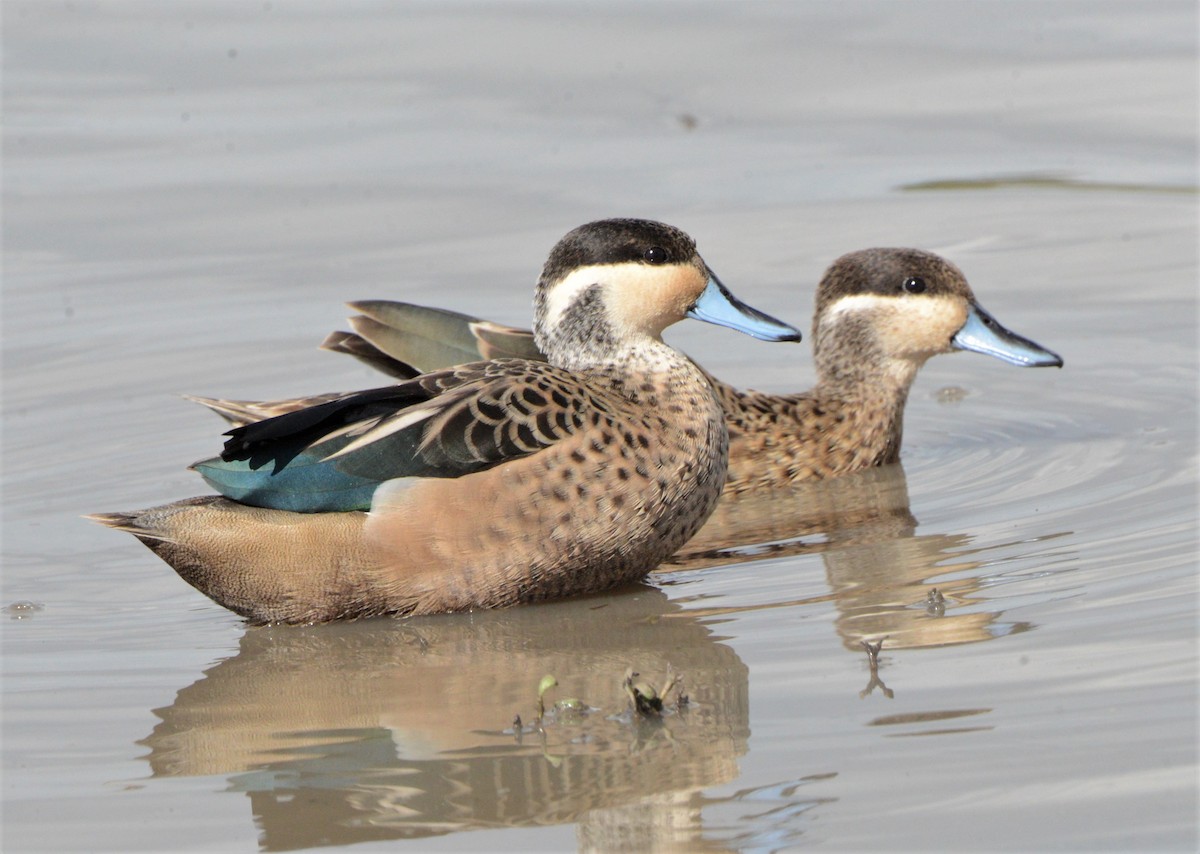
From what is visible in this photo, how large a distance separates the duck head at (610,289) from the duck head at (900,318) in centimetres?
184

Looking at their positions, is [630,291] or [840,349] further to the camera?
[840,349]

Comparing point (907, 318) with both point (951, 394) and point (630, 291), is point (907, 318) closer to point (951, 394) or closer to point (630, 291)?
point (951, 394)

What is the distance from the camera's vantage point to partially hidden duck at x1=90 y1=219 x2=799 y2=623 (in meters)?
6.00

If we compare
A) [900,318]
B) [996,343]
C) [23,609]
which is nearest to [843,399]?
[900,318]

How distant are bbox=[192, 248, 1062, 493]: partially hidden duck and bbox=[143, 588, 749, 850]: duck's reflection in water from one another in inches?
75.0

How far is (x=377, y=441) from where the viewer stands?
6.02 meters

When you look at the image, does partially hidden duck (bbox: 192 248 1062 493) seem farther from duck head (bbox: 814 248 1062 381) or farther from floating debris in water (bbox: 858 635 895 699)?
floating debris in water (bbox: 858 635 895 699)

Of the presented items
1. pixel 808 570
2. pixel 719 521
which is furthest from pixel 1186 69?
pixel 808 570

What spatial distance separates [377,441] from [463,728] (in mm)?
1313

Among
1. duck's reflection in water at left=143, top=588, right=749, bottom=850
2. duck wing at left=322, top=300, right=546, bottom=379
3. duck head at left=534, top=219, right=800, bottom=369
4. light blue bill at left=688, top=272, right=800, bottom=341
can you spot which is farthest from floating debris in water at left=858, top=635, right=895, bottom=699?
duck wing at left=322, top=300, right=546, bottom=379

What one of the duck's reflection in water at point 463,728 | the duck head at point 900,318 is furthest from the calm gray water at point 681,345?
the duck head at point 900,318

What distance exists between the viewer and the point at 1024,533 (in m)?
6.60

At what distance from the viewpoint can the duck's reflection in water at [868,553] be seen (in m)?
5.58

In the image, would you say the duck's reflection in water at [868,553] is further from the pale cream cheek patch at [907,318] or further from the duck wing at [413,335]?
the duck wing at [413,335]
